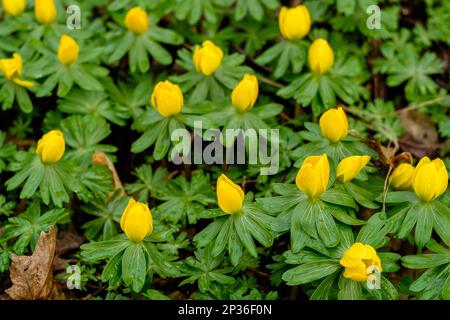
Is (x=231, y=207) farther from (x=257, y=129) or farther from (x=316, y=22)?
(x=316, y=22)

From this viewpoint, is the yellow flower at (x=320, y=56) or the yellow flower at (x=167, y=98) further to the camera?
the yellow flower at (x=320, y=56)

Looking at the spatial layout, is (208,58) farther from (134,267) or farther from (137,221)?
(134,267)

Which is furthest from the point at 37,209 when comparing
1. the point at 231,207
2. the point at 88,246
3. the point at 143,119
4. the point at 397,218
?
the point at 397,218

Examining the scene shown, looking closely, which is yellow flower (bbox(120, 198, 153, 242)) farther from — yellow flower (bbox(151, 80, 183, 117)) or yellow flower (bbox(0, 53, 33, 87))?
yellow flower (bbox(0, 53, 33, 87))

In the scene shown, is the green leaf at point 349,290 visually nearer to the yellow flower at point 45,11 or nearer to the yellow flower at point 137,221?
the yellow flower at point 137,221

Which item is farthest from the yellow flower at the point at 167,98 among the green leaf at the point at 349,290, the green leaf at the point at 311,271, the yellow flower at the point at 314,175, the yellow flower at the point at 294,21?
the green leaf at the point at 349,290

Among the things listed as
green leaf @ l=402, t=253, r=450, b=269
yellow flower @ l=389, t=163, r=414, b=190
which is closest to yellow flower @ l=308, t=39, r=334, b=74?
yellow flower @ l=389, t=163, r=414, b=190
